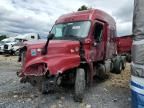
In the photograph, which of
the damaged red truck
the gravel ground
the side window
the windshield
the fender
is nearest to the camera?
the fender

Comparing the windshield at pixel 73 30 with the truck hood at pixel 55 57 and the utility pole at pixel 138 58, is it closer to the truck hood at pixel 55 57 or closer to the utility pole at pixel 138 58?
the truck hood at pixel 55 57

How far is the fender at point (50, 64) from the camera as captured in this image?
23.6ft

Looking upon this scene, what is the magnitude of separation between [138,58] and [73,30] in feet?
13.4

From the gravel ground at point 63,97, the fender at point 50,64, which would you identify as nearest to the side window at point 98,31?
the gravel ground at point 63,97

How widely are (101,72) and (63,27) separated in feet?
7.84

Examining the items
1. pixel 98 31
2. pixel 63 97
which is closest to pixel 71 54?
pixel 63 97

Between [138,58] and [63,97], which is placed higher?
[138,58]

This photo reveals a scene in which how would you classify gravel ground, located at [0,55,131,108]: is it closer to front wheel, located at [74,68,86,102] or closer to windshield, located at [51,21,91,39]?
front wheel, located at [74,68,86,102]

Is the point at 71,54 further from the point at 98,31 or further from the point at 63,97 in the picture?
the point at 98,31

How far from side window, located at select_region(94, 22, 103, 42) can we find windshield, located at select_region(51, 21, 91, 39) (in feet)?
1.79

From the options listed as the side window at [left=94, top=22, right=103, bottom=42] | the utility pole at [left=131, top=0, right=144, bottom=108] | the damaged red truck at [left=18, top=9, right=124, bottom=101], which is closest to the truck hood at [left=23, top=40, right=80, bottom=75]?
the damaged red truck at [left=18, top=9, right=124, bottom=101]

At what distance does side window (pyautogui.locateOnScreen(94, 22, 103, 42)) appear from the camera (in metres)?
9.71

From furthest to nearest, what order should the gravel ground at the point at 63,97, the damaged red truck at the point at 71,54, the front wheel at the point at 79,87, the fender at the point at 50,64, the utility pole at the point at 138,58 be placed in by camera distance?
the front wheel at the point at 79,87 < the gravel ground at the point at 63,97 < the damaged red truck at the point at 71,54 < the fender at the point at 50,64 < the utility pole at the point at 138,58

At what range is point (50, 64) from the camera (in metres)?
7.19
